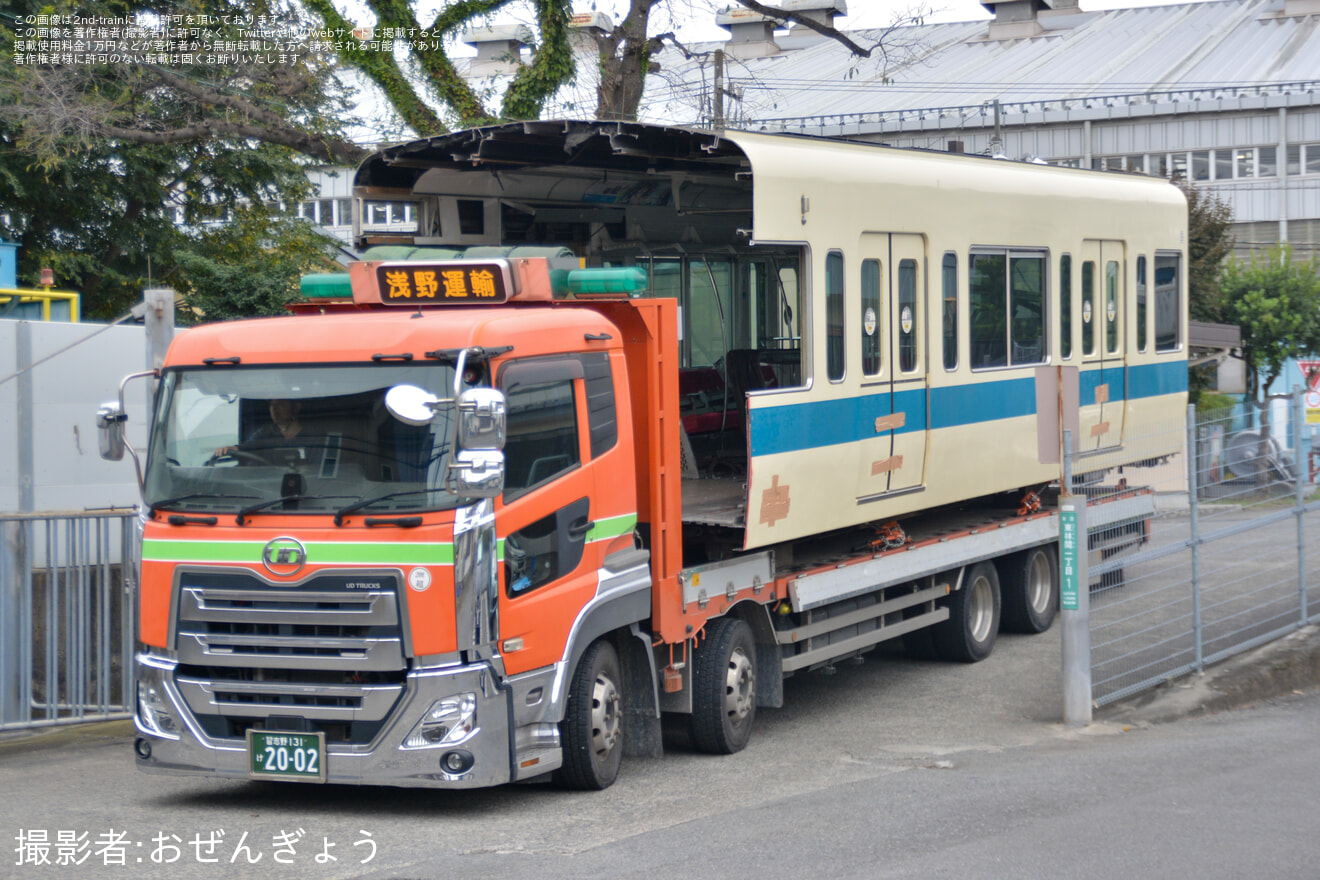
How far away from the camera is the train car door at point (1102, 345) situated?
528 inches

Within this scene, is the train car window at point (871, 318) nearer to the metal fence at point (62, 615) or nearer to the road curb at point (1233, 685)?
the road curb at point (1233, 685)

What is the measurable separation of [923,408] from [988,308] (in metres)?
1.36

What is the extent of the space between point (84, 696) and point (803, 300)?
223 inches

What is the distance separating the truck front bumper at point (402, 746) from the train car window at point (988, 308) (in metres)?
5.96

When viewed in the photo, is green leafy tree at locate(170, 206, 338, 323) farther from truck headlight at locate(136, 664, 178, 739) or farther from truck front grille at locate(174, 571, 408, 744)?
truck front grille at locate(174, 571, 408, 744)

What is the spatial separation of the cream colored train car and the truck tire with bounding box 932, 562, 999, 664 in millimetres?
975

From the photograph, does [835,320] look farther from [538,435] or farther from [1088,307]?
[1088,307]

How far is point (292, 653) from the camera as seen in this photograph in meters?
7.21

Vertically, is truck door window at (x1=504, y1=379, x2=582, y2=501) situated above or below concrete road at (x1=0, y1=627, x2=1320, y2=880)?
above

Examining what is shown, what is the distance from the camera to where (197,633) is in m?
7.38

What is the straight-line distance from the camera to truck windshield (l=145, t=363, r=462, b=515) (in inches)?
286

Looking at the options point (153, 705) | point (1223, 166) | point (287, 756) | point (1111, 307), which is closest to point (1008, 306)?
point (1111, 307)

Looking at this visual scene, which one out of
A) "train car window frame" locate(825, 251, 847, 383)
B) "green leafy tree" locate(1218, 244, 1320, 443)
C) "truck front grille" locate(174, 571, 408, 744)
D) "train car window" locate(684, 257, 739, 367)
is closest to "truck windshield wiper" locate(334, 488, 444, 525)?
"truck front grille" locate(174, 571, 408, 744)

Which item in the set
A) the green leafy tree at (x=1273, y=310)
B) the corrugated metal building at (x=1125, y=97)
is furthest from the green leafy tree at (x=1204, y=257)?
the corrugated metal building at (x=1125, y=97)
